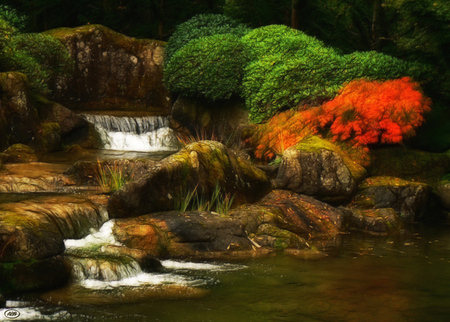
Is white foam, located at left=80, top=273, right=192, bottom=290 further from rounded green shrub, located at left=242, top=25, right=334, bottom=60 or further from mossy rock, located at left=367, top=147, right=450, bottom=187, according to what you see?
rounded green shrub, located at left=242, top=25, right=334, bottom=60

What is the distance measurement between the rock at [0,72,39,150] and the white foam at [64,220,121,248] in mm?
6237

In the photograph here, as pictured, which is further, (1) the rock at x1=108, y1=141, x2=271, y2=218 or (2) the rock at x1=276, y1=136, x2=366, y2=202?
(2) the rock at x1=276, y1=136, x2=366, y2=202

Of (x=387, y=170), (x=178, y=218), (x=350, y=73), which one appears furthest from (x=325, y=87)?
(x=178, y=218)

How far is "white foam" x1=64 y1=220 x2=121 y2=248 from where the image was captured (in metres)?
9.00

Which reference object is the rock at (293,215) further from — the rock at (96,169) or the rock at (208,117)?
the rock at (208,117)

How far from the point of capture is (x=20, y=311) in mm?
6566

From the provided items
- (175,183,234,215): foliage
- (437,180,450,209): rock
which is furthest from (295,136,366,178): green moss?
(175,183,234,215): foliage

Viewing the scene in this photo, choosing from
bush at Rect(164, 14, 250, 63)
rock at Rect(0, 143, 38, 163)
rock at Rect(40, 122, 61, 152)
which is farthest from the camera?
bush at Rect(164, 14, 250, 63)

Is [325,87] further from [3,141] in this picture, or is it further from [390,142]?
[3,141]

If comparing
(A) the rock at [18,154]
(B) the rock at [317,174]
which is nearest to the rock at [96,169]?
(A) the rock at [18,154]

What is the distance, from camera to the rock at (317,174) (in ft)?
41.1

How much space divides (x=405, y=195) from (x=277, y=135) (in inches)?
146

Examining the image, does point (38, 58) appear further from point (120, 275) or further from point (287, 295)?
point (287, 295)

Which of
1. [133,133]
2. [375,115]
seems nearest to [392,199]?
[375,115]
